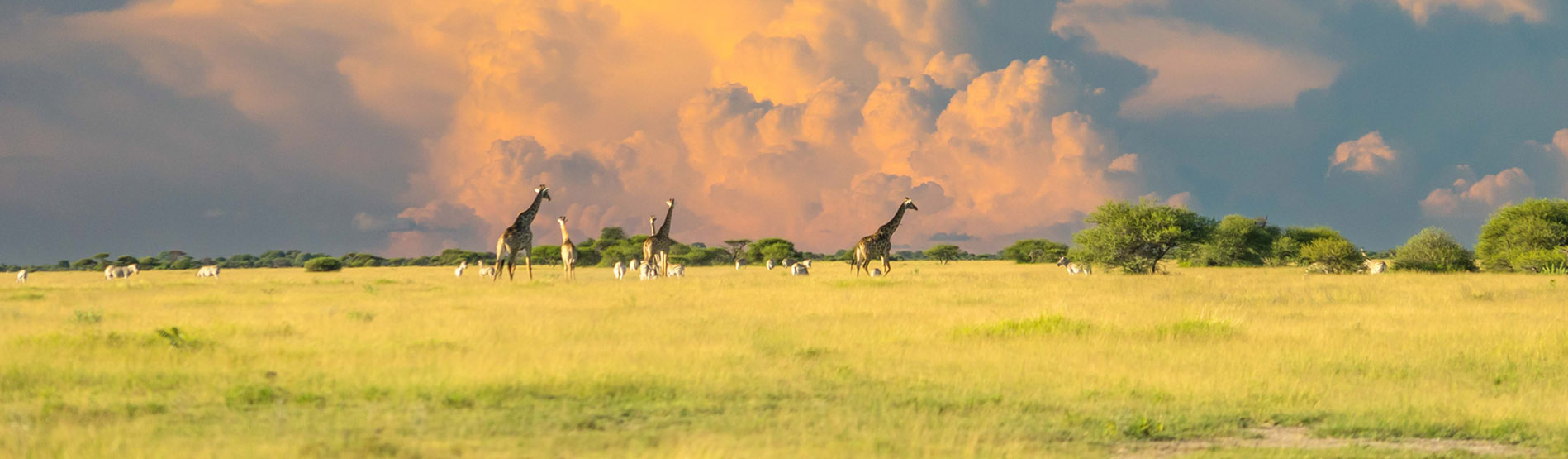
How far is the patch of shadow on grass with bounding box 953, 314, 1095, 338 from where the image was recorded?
17.2 metres

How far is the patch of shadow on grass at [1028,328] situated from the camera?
56.3ft

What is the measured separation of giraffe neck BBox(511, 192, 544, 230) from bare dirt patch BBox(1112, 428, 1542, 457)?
26.6 meters

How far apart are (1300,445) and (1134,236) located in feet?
130

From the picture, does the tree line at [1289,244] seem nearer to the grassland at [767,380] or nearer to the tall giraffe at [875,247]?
the tall giraffe at [875,247]

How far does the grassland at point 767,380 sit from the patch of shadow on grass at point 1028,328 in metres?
0.06

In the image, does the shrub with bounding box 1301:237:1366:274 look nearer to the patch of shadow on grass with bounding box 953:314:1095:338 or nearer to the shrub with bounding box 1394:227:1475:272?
the shrub with bounding box 1394:227:1475:272

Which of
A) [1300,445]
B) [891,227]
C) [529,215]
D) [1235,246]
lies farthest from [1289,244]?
[1300,445]

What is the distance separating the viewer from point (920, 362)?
45.2 feet

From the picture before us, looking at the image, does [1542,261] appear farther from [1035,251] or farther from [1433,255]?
[1035,251]

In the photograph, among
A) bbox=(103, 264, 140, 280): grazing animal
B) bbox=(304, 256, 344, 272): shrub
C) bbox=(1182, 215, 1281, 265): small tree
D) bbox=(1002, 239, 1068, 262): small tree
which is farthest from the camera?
bbox=(1002, 239, 1068, 262): small tree

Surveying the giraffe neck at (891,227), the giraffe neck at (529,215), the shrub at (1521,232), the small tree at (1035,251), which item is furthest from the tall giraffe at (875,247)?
the small tree at (1035,251)

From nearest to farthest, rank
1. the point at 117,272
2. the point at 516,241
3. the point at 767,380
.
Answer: the point at 767,380, the point at 516,241, the point at 117,272

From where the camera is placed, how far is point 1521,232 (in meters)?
49.5

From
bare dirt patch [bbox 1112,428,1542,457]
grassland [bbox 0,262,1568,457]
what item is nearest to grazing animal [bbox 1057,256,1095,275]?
grassland [bbox 0,262,1568,457]
